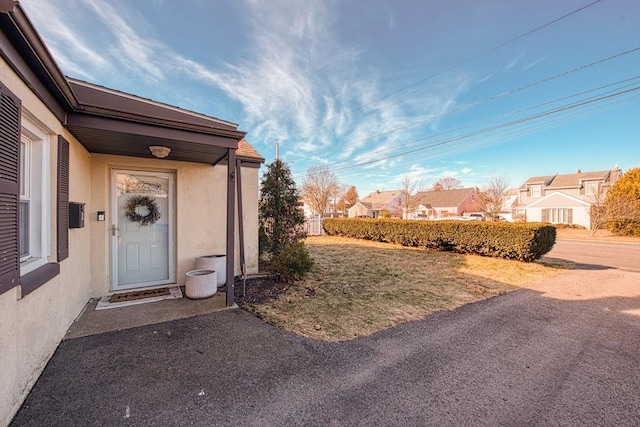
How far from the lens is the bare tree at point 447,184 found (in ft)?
156

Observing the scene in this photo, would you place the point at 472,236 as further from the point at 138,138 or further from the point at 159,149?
the point at 138,138

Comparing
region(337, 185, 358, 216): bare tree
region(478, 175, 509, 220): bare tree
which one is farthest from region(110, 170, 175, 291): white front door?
region(337, 185, 358, 216): bare tree

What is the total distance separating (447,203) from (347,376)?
1567 inches

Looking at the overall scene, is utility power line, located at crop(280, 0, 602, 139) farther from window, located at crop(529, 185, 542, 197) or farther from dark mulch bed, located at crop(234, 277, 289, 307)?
window, located at crop(529, 185, 542, 197)

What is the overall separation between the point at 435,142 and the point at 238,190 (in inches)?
557

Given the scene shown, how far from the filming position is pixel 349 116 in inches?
685

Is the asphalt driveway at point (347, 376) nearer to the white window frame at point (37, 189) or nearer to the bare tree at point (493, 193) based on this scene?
the white window frame at point (37, 189)

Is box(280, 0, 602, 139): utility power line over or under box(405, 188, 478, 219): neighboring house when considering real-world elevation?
over

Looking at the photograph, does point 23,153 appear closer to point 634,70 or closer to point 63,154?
point 63,154

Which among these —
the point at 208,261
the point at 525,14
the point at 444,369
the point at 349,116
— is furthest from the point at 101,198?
the point at 349,116

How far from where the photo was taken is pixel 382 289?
18.3 ft

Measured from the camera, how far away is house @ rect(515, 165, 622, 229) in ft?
78.0

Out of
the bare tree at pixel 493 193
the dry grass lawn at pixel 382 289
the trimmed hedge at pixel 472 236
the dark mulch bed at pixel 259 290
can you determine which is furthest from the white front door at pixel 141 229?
Result: the bare tree at pixel 493 193

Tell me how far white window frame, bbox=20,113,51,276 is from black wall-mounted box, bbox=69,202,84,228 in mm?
754
